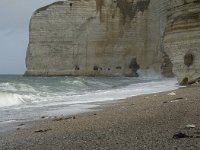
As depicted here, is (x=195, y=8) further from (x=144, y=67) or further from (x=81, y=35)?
(x=81, y=35)

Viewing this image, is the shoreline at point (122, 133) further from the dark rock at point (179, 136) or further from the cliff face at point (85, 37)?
the cliff face at point (85, 37)

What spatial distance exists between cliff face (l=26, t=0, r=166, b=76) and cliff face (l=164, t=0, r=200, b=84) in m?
33.2

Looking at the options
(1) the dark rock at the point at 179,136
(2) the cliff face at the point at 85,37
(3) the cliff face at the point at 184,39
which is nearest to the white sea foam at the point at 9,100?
(3) the cliff face at the point at 184,39

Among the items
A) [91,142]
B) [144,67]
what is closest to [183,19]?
[91,142]

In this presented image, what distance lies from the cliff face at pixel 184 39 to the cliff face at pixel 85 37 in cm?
3316

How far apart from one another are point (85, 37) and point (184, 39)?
3804 centimetres

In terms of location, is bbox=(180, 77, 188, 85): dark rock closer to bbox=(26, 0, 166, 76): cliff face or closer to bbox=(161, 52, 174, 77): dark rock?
bbox=(161, 52, 174, 77): dark rock

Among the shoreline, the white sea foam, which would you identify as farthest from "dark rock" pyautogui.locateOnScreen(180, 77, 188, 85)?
the shoreline

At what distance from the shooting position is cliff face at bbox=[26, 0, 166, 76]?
5181 cm

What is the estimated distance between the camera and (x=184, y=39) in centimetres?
1627

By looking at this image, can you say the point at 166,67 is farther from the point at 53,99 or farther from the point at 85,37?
the point at 53,99

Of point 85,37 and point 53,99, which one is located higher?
point 85,37

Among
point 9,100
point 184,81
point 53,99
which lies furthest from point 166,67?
point 9,100

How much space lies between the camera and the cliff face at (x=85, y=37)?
51809 mm
